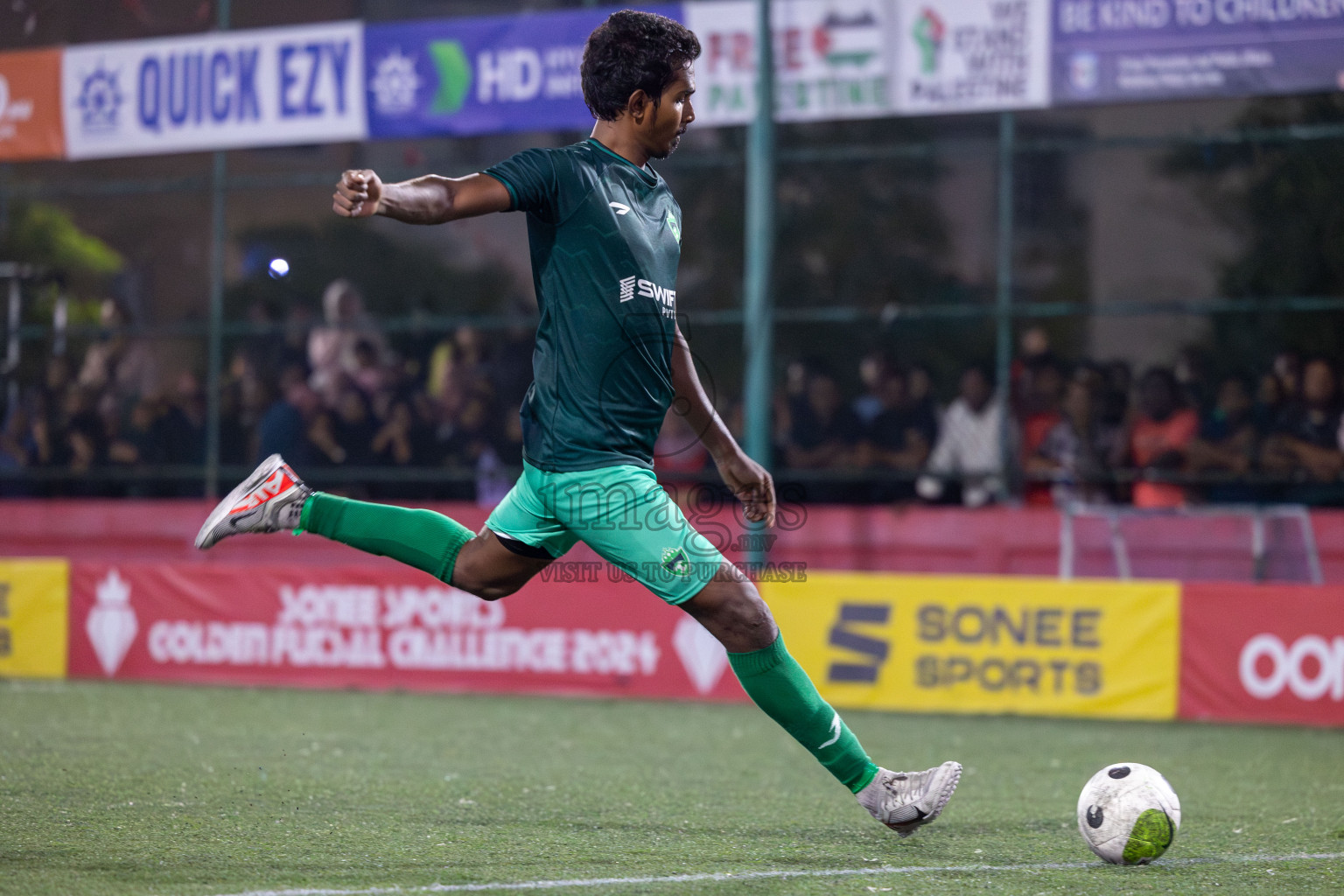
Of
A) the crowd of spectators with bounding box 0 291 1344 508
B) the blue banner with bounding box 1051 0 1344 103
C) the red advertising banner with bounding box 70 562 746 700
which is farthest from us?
the crowd of spectators with bounding box 0 291 1344 508

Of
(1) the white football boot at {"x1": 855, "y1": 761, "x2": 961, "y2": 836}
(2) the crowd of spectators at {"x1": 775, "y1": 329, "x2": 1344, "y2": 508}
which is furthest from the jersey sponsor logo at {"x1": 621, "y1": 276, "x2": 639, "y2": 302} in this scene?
(2) the crowd of spectators at {"x1": 775, "y1": 329, "x2": 1344, "y2": 508}

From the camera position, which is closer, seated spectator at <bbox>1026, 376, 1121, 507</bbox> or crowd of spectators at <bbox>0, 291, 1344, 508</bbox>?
crowd of spectators at <bbox>0, 291, 1344, 508</bbox>

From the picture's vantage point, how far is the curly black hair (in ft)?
16.2

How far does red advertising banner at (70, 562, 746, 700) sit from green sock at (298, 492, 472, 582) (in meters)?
5.65

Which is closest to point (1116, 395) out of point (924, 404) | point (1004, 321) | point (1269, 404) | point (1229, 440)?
point (1229, 440)

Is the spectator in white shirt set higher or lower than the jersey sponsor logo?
lower

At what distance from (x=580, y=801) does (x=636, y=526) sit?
183 centimetres

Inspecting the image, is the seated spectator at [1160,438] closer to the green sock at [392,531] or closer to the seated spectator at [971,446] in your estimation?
the seated spectator at [971,446]

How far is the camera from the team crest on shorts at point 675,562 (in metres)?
4.88

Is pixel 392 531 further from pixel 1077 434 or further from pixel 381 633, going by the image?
pixel 1077 434

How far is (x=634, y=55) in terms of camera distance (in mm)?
4945

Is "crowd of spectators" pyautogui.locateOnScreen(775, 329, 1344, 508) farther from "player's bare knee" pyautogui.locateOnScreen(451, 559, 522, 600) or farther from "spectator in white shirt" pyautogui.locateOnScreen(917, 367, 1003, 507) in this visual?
"player's bare knee" pyautogui.locateOnScreen(451, 559, 522, 600)

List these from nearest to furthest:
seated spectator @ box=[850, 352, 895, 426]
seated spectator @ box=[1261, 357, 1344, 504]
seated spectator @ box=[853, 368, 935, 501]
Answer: seated spectator @ box=[1261, 357, 1344, 504] < seated spectator @ box=[853, 368, 935, 501] < seated spectator @ box=[850, 352, 895, 426]

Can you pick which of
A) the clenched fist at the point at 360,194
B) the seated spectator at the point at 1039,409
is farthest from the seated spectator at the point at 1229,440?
the clenched fist at the point at 360,194
